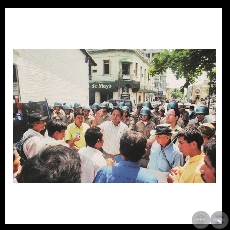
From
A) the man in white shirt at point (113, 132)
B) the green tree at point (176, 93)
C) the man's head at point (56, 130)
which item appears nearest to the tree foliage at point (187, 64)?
the green tree at point (176, 93)

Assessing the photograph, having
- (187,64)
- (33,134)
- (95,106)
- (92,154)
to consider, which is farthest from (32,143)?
(187,64)

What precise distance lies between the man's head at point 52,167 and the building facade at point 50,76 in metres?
1.36

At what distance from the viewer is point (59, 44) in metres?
3.18

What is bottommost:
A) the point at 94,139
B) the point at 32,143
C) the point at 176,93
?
the point at 32,143

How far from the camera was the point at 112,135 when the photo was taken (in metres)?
3.29

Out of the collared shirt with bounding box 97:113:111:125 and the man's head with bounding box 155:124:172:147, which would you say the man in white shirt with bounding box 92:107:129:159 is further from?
the man's head with bounding box 155:124:172:147

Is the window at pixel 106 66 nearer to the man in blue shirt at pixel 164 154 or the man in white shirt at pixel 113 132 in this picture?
the man in white shirt at pixel 113 132

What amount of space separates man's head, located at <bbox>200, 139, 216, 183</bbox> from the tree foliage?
81 centimetres

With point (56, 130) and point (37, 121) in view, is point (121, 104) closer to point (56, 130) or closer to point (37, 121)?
point (56, 130)

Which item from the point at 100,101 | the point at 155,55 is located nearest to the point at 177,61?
the point at 155,55

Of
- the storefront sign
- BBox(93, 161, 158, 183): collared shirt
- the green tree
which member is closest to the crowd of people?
BBox(93, 161, 158, 183): collared shirt

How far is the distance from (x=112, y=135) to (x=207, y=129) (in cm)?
133

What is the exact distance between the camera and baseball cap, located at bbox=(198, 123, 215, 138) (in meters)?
3.12

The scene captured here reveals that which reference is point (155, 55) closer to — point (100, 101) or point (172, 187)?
point (100, 101)
